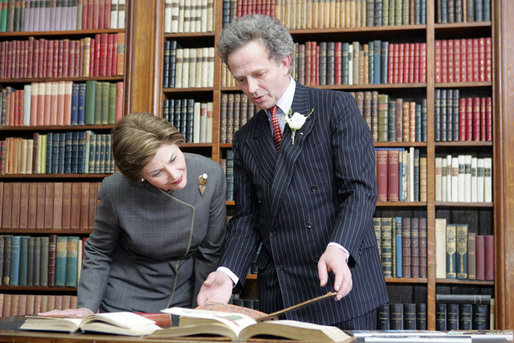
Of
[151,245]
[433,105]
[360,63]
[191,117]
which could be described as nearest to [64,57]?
[191,117]

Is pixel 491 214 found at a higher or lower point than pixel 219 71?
lower

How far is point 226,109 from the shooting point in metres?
3.40

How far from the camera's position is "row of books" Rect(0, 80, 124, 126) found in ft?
11.5

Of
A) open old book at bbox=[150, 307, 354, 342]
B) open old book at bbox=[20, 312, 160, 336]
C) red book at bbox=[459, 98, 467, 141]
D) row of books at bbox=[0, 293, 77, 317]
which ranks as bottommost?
row of books at bbox=[0, 293, 77, 317]

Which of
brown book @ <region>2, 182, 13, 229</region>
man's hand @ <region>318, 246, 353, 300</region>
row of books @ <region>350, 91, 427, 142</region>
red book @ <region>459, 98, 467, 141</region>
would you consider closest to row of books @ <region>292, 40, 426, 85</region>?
row of books @ <region>350, 91, 427, 142</region>

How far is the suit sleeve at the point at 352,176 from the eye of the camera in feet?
5.14

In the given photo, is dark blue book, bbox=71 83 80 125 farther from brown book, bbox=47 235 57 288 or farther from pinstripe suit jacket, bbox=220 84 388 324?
pinstripe suit jacket, bbox=220 84 388 324

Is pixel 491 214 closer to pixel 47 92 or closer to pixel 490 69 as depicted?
pixel 490 69

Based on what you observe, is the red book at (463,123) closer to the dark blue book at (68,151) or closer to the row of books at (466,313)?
the row of books at (466,313)

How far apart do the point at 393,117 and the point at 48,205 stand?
2043mm

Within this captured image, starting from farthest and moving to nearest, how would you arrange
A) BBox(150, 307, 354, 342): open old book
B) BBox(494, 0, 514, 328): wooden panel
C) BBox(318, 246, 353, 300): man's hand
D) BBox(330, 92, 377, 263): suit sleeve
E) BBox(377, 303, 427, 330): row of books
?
BBox(377, 303, 427, 330): row of books
BBox(494, 0, 514, 328): wooden panel
BBox(330, 92, 377, 263): suit sleeve
BBox(318, 246, 353, 300): man's hand
BBox(150, 307, 354, 342): open old book

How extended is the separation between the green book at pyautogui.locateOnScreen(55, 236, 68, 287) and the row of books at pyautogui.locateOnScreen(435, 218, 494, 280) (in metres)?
2.07

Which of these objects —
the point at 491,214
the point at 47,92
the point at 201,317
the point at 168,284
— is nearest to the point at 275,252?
the point at 168,284

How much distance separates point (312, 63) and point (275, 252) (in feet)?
5.96
